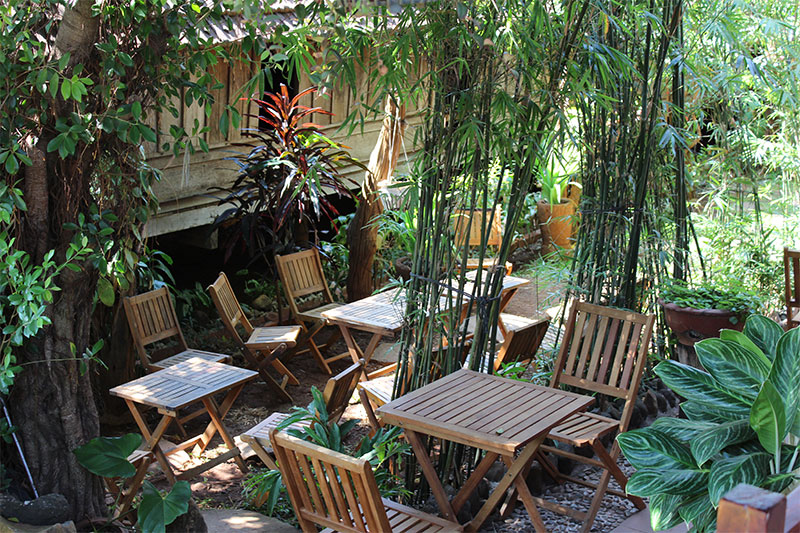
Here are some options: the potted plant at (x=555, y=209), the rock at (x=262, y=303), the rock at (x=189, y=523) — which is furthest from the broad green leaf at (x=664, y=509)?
the potted plant at (x=555, y=209)

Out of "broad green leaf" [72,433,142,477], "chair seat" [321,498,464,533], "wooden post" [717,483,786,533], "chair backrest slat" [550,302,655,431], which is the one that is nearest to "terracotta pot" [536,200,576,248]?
"chair backrest slat" [550,302,655,431]

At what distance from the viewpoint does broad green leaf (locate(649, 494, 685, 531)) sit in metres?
2.38

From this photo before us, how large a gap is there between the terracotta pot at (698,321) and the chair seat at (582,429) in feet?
3.99

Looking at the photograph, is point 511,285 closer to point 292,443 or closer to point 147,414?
point 147,414

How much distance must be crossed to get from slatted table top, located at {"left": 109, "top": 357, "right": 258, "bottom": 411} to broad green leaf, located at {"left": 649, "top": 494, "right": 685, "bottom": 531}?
8.78 ft

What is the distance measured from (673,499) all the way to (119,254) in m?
2.40

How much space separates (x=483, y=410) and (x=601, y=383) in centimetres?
96

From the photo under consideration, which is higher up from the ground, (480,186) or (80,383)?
(480,186)

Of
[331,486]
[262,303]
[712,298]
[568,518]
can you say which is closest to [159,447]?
[331,486]

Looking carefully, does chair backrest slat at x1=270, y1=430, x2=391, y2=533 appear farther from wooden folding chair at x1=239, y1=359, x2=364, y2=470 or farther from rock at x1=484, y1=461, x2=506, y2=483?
rock at x1=484, y1=461, x2=506, y2=483

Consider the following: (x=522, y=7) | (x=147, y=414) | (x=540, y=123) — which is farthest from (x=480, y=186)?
(x=147, y=414)

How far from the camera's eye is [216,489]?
4703mm

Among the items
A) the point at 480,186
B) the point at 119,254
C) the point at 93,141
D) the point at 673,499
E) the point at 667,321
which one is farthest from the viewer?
the point at 667,321

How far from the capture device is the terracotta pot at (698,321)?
16.0 ft
